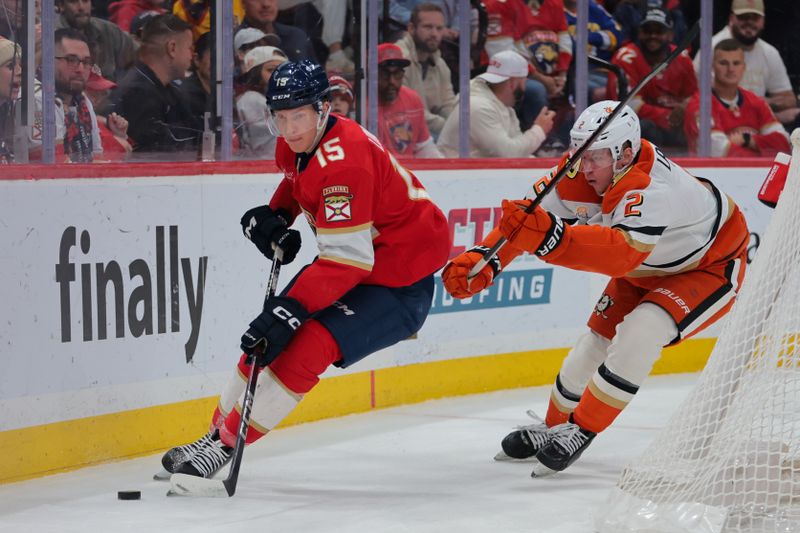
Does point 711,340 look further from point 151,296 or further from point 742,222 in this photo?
point 151,296

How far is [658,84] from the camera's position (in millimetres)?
6715

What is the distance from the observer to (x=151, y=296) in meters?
4.29

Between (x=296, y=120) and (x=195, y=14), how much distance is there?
1.38 m

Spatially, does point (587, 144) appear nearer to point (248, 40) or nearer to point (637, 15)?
point (248, 40)

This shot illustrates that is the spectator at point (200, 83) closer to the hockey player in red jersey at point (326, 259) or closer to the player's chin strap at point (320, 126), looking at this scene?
the hockey player in red jersey at point (326, 259)

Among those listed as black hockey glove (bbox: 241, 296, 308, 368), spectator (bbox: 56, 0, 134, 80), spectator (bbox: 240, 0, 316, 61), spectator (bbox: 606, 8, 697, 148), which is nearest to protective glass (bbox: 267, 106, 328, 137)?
black hockey glove (bbox: 241, 296, 308, 368)

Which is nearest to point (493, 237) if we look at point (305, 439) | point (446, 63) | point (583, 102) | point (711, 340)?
point (305, 439)

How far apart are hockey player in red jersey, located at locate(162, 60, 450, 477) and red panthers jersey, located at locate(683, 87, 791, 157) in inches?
130

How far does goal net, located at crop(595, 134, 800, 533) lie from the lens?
10.5 ft

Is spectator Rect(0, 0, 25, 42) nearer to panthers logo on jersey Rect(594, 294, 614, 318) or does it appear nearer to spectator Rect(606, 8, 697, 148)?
panthers logo on jersey Rect(594, 294, 614, 318)

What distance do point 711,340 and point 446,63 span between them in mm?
2029

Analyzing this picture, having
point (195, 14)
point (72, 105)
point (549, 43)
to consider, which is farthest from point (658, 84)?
point (72, 105)

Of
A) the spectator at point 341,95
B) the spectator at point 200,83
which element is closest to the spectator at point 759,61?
the spectator at point 341,95

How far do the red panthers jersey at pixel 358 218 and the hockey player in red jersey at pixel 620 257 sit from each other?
21 cm
